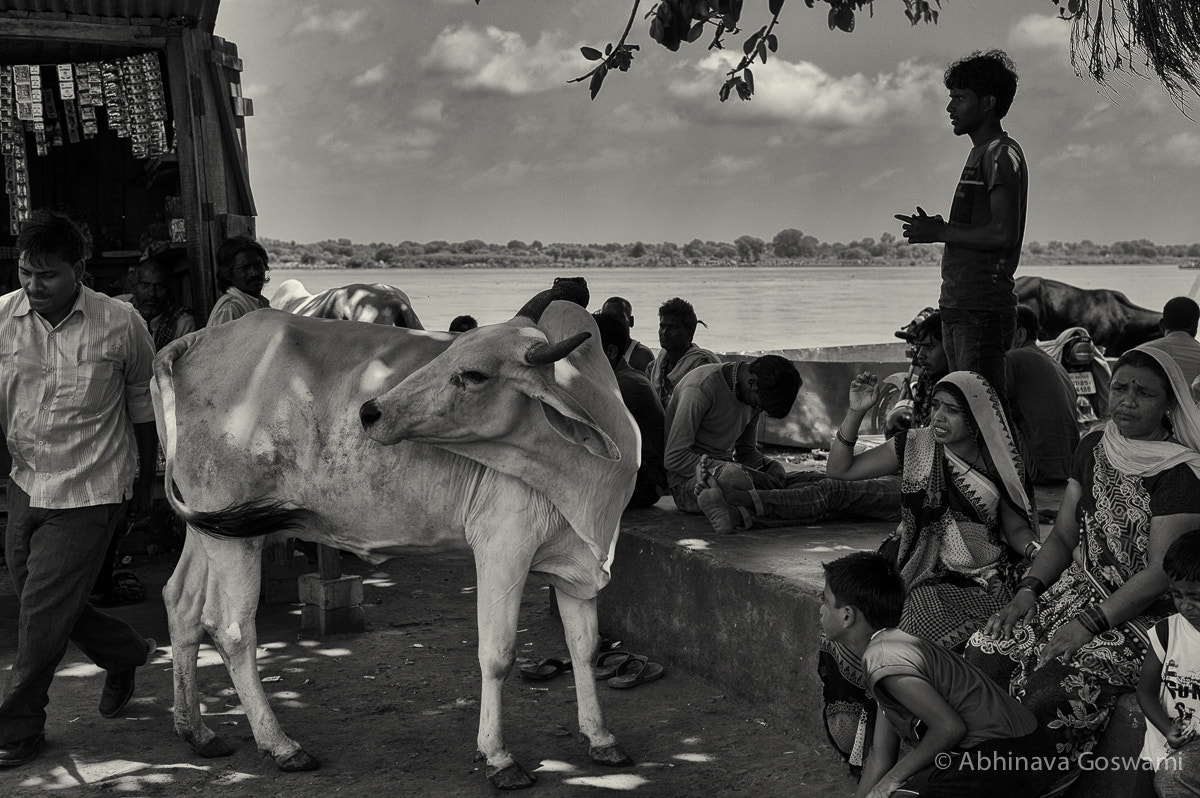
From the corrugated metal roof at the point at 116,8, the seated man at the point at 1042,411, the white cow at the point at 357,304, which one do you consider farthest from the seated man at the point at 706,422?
the corrugated metal roof at the point at 116,8

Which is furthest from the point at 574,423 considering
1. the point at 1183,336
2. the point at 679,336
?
the point at 1183,336

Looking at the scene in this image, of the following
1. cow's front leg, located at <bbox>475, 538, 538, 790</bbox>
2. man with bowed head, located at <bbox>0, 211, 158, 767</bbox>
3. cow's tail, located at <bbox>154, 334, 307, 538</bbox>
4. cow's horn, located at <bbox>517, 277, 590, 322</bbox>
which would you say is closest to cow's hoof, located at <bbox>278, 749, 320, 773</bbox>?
cow's front leg, located at <bbox>475, 538, 538, 790</bbox>

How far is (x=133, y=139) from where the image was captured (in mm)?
7941

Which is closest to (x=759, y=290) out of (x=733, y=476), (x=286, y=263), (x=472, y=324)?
(x=286, y=263)

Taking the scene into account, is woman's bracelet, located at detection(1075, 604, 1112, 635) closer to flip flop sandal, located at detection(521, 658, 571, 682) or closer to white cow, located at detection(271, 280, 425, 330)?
flip flop sandal, located at detection(521, 658, 571, 682)

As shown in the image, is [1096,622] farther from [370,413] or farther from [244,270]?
[244,270]

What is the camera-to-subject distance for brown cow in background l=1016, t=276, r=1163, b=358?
619 inches

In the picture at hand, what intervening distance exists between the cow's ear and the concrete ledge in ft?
3.45

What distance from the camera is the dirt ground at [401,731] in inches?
170

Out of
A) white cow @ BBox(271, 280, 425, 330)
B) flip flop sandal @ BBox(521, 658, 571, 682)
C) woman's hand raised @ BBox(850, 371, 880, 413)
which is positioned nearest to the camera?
woman's hand raised @ BBox(850, 371, 880, 413)

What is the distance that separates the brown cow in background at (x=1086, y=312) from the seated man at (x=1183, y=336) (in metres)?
7.17

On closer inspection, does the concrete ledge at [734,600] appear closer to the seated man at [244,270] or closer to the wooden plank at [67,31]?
the seated man at [244,270]

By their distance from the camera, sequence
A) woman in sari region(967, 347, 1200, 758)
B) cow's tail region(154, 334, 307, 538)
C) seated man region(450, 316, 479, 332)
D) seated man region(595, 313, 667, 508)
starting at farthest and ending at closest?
seated man region(450, 316, 479, 332)
seated man region(595, 313, 667, 508)
cow's tail region(154, 334, 307, 538)
woman in sari region(967, 347, 1200, 758)

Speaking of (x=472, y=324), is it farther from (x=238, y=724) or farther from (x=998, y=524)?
(x=998, y=524)
